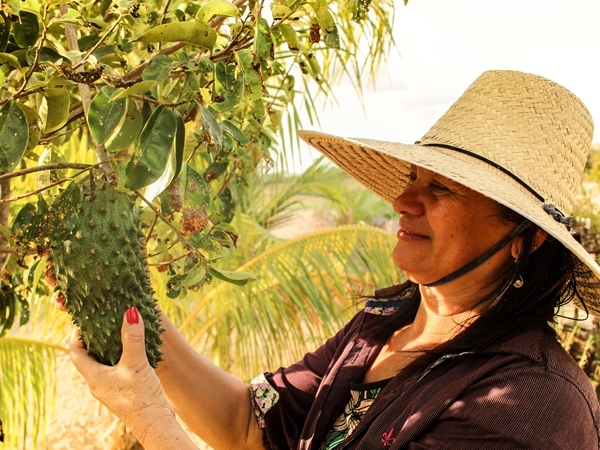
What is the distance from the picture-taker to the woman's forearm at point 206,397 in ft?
5.99

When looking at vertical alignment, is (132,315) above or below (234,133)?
below

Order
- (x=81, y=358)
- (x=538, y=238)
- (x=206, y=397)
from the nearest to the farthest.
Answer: (x=81, y=358), (x=538, y=238), (x=206, y=397)

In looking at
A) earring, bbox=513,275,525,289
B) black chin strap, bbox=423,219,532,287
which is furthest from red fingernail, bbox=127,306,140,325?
earring, bbox=513,275,525,289

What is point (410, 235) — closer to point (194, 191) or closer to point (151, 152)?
point (194, 191)

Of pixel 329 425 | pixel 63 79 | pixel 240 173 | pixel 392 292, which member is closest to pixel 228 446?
pixel 329 425

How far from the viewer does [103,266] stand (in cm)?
122

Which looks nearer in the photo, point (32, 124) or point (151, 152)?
point (151, 152)

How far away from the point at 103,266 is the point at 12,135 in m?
0.27

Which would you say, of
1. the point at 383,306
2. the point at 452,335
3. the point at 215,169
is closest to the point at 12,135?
the point at 215,169

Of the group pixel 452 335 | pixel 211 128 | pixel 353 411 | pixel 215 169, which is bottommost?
pixel 353 411

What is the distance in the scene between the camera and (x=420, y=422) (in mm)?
1446

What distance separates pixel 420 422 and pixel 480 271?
407 mm

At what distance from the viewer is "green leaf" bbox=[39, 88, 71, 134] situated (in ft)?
3.75

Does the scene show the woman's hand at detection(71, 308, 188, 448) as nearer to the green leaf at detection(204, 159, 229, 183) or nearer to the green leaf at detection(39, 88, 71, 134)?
the green leaf at detection(39, 88, 71, 134)
